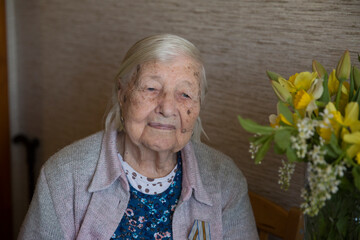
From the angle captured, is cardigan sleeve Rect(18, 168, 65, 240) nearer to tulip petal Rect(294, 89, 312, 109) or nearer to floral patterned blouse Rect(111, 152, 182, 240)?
floral patterned blouse Rect(111, 152, 182, 240)

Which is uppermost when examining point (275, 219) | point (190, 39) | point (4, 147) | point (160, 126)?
point (190, 39)

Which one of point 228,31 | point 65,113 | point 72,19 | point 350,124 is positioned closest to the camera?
point 350,124

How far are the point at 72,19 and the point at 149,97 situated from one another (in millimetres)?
1113

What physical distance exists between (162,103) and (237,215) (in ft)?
1.45

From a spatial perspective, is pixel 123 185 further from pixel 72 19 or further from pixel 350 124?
pixel 72 19

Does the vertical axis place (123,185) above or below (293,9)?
below

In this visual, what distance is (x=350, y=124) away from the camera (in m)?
0.86

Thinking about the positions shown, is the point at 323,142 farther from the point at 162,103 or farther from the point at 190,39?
the point at 190,39

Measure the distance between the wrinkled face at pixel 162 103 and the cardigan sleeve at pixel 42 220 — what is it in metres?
0.32

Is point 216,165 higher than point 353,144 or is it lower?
lower

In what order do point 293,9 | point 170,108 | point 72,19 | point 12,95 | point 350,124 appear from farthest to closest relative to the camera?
point 12,95 → point 72,19 → point 293,9 → point 170,108 → point 350,124

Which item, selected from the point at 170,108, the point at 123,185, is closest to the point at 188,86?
the point at 170,108

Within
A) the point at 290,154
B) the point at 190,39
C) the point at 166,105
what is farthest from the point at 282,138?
the point at 190,39

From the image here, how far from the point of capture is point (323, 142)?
85 cm
